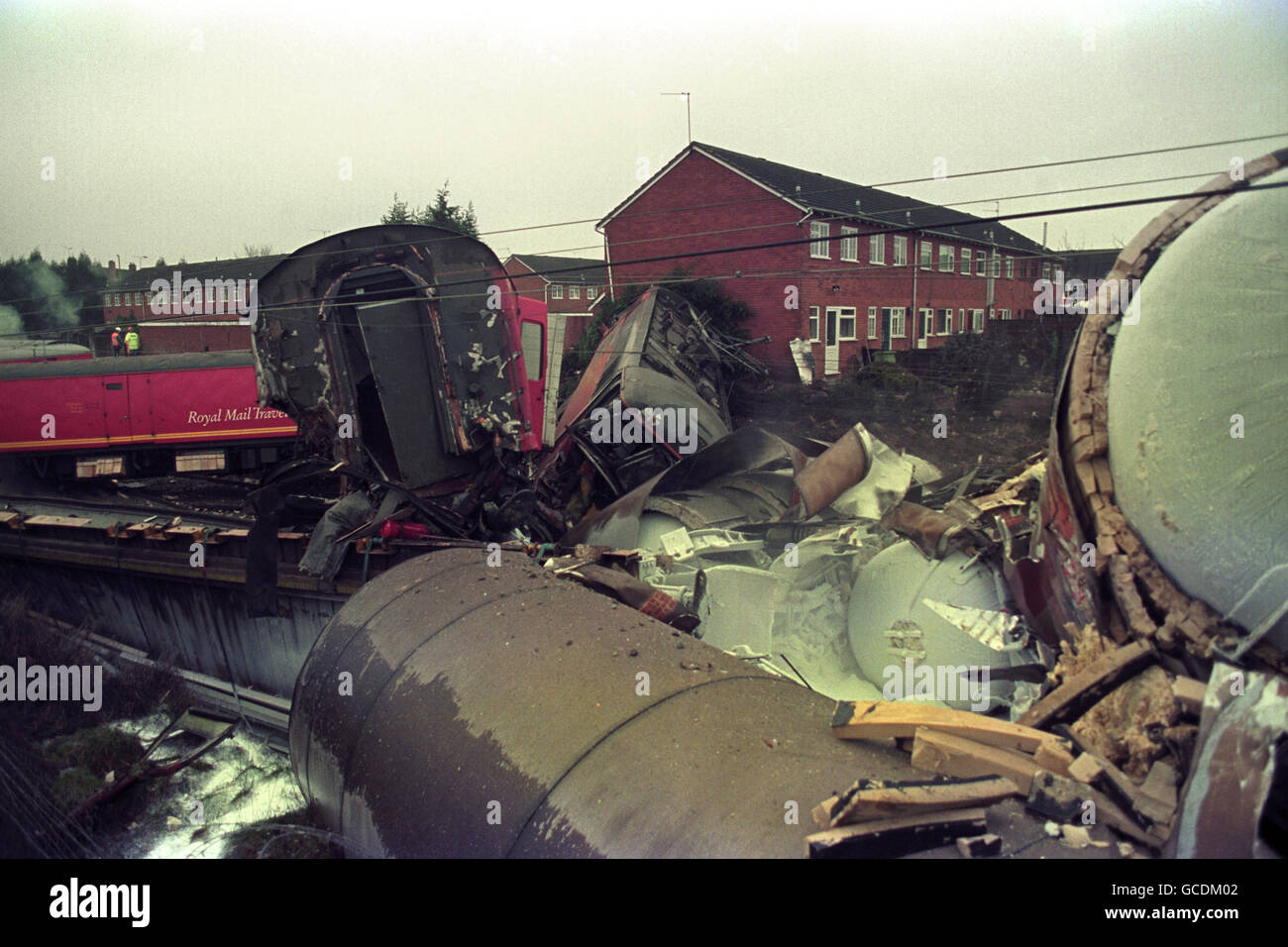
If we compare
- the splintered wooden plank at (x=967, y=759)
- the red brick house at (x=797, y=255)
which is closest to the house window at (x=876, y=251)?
the red brick house at (x=797, y=255)

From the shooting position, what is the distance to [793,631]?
6262 mm

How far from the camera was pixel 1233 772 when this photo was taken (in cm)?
220

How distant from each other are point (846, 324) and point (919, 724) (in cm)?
2855

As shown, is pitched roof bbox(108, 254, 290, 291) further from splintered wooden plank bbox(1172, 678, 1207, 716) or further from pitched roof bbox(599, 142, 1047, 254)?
splintered wooden plank bbox(1172, 678, 1207, 716)

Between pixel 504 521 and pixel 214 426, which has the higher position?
pixel 214 426

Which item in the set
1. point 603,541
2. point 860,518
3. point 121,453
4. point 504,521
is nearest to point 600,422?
point 504,521

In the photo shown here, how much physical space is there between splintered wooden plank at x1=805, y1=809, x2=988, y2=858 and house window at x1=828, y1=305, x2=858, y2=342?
1109 inches

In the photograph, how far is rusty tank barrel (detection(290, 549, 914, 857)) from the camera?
2.68m

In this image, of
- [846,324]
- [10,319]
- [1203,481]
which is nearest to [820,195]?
[846,324]

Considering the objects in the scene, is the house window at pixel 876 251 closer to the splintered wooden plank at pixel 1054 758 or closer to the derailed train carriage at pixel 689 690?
the derailed train carriage at pixel 689 690

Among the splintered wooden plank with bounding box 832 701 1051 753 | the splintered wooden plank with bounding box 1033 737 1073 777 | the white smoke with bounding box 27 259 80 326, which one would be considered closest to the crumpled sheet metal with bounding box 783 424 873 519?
the splintered wooden plank with bounding box 832 701 1051 753

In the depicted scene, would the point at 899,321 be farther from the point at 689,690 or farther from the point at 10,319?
the point at 689,690

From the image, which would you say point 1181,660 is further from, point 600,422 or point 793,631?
Answer: point 600,422
